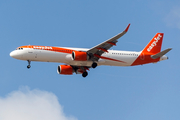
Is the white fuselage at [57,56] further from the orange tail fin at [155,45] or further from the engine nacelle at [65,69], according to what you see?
the orange tail fin at [155,45]

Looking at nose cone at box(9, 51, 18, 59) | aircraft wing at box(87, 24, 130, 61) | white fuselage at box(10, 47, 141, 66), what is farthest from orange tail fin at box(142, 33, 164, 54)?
nose cone at box(9, 51, 18, 59)

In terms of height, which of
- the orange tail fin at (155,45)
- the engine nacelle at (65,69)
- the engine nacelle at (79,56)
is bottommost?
the engine nacelle at (65,69)

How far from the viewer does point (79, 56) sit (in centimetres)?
5709

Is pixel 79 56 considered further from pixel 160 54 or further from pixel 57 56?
pixel 160 54

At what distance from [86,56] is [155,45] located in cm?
1452

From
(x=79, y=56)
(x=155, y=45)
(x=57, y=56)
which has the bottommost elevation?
(x=79, y=56)

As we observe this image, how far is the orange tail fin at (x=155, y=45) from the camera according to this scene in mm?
64750

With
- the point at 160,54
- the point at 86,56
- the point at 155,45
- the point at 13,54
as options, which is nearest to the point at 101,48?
the point at 86,56

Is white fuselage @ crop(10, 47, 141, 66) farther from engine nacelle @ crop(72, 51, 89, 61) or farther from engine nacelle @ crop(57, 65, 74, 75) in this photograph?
engine nacelle @ crop(57, 65, 74, 75)

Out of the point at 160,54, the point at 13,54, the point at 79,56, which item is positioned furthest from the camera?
the point at 160,54

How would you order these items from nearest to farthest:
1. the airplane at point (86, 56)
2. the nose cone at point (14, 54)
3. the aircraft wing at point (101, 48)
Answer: the aircraft wing at point (101, 48)
the airplane at point (86, 56)
the nose cone at point (14, 54)

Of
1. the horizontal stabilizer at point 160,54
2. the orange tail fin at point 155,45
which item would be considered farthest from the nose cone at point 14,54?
the horizontal stabilizer at point 160,54

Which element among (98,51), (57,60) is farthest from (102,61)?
(57,60)

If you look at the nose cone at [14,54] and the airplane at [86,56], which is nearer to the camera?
the airplane at [86,56]
